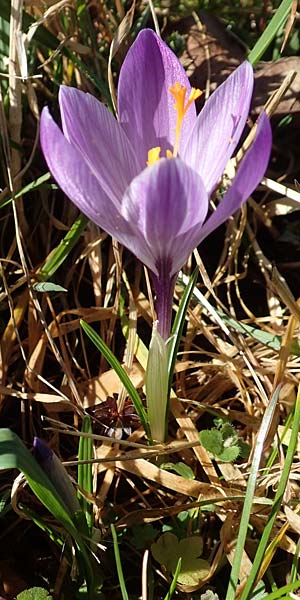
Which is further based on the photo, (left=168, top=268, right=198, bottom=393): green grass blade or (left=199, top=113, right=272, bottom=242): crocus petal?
(left=168, top=268, right=198, bottom=393): green grass blade

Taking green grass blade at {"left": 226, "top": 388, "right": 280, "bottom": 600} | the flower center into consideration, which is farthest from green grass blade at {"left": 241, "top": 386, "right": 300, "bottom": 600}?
the flower center

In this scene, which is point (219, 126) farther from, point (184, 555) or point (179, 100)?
point (184, 555)

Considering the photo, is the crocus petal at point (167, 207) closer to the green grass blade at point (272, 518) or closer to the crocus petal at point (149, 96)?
the crocus petal at point (149, 96)

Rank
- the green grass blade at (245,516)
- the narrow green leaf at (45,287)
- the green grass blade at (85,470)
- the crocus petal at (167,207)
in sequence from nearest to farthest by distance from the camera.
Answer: the crocus petal at (167,207)
the green grass blade at (245,516)
the green grass blade at (85,470)
the narrow green leaf at (45,287)

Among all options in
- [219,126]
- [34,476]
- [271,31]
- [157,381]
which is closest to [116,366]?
[157,381]

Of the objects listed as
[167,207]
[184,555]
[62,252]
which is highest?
[167,207]

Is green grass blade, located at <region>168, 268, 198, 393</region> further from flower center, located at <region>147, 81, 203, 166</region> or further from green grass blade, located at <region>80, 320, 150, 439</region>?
flower center, located at <region>147, 81, 203, 166</region>

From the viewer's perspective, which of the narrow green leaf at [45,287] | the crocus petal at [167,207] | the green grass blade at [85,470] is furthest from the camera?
the narrow green leaf at [45,287]

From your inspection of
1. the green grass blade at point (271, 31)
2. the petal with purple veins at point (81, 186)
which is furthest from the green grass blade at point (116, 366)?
the green grass blade at point (271, 31)
